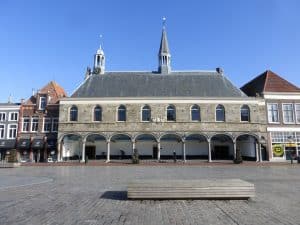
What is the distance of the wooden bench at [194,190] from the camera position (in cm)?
908

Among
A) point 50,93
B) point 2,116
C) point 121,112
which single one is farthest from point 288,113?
point 2,116

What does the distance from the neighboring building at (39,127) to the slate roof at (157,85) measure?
4.72 m

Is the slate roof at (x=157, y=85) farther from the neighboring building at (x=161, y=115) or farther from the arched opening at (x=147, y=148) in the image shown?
the arched opening at (x=147, y=148)

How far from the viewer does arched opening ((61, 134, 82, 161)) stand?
119 ft

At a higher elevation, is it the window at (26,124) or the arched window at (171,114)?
the arched window at (171,114)

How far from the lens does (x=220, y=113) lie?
35.6 metres

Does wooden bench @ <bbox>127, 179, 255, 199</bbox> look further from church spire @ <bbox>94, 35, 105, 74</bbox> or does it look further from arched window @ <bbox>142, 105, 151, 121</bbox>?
church spire @ <bbox>94, 35, 105, 74</bbox>

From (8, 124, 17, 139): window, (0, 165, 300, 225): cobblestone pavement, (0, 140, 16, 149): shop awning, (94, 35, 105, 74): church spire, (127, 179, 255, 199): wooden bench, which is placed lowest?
(0, 165, 300, 225): cobblestone pavement

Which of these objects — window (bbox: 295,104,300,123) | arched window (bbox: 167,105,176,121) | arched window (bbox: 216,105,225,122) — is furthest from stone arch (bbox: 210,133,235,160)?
window (bbox: 295,104,300,123)

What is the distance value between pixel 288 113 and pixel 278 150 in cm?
532

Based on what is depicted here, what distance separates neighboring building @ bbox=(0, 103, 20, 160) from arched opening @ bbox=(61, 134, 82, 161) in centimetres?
740

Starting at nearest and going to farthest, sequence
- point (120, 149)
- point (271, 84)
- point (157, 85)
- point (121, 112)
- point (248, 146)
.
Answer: point (121, 112), point (271, 84), point (248, 146), point (157, 85), point (120, 149)

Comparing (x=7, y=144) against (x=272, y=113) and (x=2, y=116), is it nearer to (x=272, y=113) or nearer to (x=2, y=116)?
(x=2, y=116)

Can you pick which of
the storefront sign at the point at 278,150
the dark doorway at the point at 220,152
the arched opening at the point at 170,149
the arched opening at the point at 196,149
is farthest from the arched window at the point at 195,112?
the storefront sign at the point at 278,150
